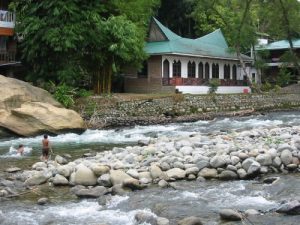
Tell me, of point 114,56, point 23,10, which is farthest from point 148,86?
point 23,10

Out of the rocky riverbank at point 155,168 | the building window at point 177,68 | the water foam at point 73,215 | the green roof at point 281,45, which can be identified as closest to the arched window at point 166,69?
the building window at point 177,68

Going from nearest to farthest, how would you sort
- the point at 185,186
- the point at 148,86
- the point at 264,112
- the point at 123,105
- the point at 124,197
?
the point at 124,197 < the point at 185,186 < the point at 123,105 < the point at 264,112 < the point at 148,86

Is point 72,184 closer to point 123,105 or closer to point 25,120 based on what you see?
point 25,120

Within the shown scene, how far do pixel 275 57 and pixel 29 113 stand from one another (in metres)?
33.8

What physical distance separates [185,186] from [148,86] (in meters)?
25.4

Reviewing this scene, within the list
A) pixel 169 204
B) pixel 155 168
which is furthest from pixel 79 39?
pixel 169 204

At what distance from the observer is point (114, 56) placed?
3045cm

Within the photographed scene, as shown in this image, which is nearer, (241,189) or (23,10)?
(241,189)

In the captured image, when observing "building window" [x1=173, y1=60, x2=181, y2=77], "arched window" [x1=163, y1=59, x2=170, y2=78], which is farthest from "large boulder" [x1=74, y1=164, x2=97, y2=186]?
"building window" [x1=173, y1=60, x2=181, y2=77]

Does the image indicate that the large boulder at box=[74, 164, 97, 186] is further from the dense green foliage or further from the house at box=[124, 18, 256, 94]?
the house at box=[124, 18, 256, 94]

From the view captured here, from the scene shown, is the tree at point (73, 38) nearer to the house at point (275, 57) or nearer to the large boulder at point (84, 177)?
the large boulder at point (84, 177)

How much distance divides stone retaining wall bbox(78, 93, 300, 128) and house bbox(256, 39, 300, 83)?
9.86 metres

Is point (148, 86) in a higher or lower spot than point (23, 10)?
lower

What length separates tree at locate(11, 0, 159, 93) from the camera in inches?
1137
